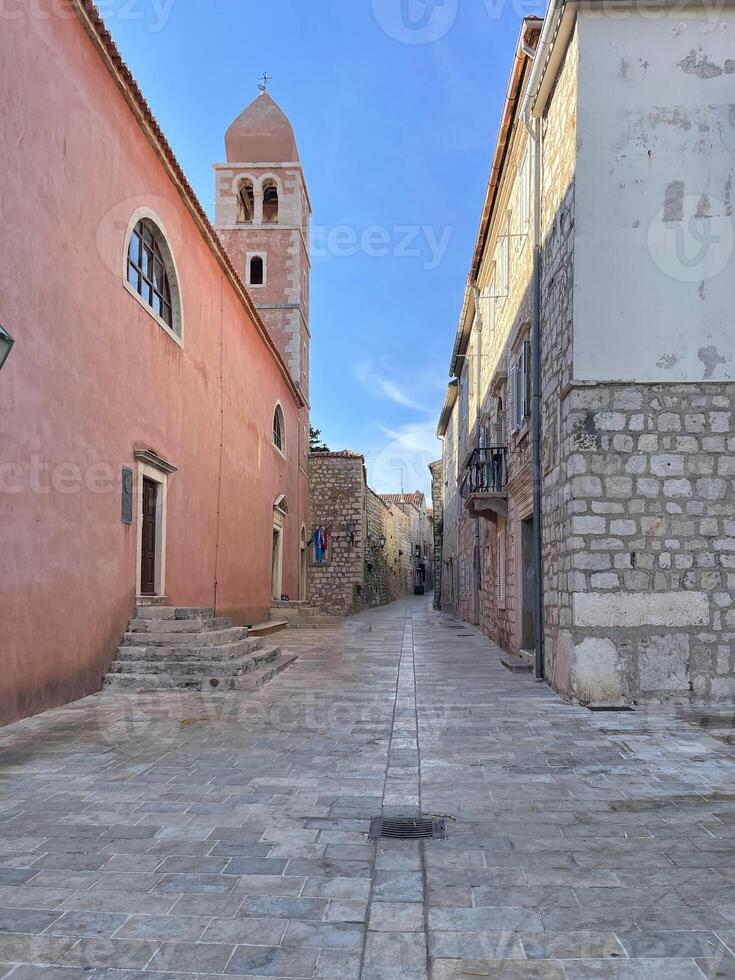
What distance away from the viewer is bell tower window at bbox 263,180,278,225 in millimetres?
24078

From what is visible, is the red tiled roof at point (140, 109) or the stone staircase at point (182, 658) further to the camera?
the stone staircase at point (182, 658)

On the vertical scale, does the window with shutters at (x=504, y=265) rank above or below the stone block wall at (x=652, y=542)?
above

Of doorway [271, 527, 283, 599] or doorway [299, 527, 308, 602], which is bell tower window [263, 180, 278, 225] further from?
doorway [271, 527, 283, 599]

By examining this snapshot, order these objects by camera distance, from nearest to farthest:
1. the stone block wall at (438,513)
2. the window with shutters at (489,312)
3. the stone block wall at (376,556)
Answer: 1. the window with shutters at (489,312)
2. the stone block wall at (376,556)
3. the stone block wall at (438,513)

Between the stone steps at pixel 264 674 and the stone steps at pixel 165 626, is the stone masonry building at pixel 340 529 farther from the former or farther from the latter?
the stone steps at pixel 165 626

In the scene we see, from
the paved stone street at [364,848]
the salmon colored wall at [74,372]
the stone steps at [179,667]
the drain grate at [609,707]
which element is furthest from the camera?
the stone steps at [179,667]

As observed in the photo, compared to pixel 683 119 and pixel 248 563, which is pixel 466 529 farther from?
pixel 683 119

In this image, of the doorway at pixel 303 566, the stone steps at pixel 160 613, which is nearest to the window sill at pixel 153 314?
the stone steps at pixel 160 613

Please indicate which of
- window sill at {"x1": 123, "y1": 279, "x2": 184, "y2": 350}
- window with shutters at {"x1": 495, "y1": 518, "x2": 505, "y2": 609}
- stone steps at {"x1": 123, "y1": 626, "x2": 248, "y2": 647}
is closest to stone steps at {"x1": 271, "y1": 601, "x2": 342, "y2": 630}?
window with shutters at {"x1": 495, "y1": 518, "x2": 505, "y2": 609}

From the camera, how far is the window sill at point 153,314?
9008mm

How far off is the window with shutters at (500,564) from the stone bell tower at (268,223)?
11.4 metres

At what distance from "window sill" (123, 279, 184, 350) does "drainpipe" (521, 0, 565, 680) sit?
4.88 metres

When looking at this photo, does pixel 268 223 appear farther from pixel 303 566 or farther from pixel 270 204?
pixel 303 566

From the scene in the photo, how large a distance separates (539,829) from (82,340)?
20.7ft
